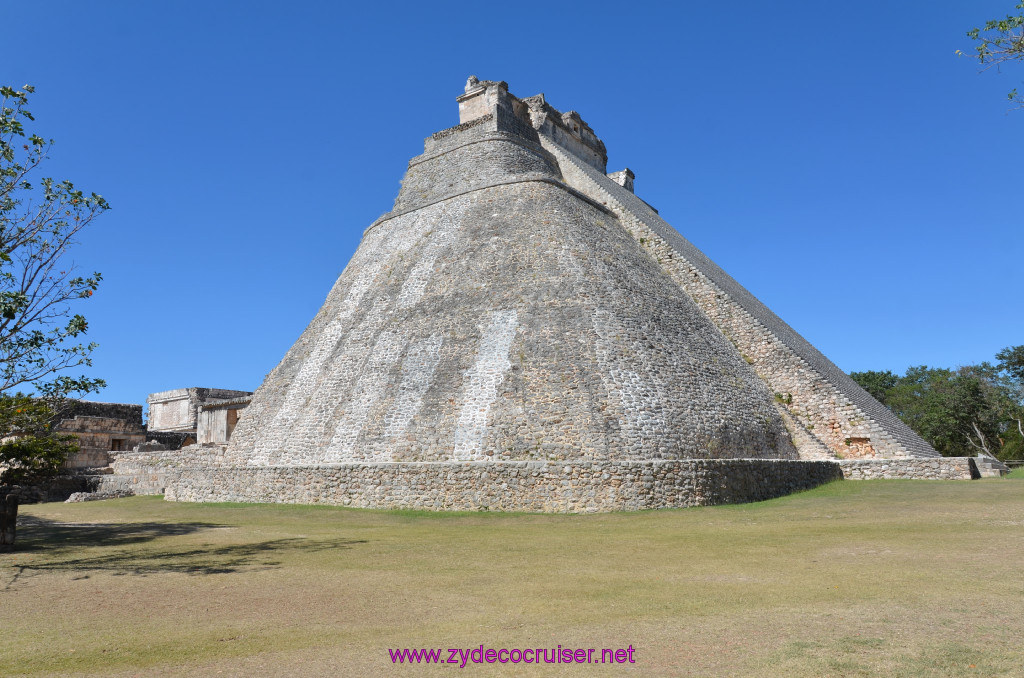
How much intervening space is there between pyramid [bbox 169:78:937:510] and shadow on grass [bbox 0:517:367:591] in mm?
4217

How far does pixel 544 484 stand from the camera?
12.0m

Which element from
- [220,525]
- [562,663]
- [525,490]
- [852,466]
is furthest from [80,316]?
[852,466]

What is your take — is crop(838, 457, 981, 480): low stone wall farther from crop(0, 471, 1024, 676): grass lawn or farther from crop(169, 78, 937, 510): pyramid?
crop(0, 471, 1024, 676): grass lawn

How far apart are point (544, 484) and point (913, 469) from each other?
9.22 metres

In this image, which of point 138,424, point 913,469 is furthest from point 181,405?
point 913,469

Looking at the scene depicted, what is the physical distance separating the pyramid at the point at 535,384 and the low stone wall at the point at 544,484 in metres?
0.04

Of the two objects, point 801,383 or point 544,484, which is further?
point 801,383

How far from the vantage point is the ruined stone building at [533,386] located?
1271 centimetres

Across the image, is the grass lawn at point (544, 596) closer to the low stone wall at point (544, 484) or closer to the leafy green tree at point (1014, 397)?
the low stone wall at point (544, 484)

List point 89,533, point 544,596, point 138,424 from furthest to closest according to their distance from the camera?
point 138,424
point 89,533
point 544,596

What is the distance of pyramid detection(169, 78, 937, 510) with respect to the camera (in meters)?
12.7

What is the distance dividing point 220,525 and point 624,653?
30.8 feet

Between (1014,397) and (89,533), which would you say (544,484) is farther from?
(1014,397)

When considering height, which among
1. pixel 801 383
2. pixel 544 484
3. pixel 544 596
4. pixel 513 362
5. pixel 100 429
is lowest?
pixel 544 596
